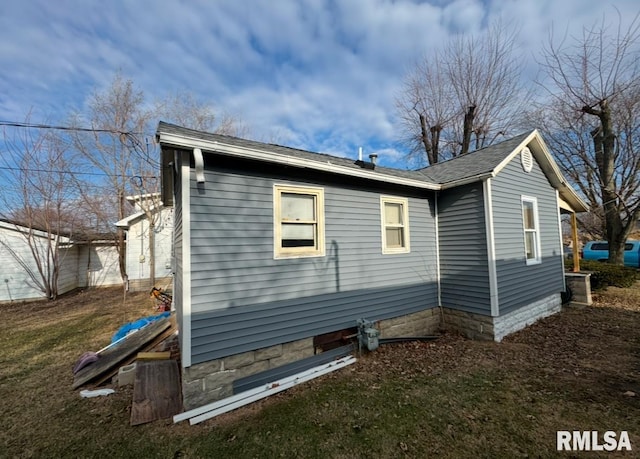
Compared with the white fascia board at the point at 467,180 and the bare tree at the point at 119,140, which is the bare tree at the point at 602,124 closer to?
the white fascia board at the point at 467,180

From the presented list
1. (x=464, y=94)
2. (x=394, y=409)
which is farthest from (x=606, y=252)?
(x=394, y=409)

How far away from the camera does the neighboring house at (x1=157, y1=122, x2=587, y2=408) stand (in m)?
3.94

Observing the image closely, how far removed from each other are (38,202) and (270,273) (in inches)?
564

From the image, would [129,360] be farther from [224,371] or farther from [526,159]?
[526,159]

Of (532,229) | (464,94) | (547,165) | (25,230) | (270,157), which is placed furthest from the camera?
(464,94)

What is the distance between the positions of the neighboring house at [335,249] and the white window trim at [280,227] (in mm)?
23

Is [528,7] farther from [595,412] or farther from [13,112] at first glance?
[13,112]

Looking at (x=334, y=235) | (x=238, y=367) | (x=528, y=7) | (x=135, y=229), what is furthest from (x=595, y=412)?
(x=135, y=229)

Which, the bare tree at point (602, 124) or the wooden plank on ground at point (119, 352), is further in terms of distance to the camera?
the bare tree at point (602, 124)

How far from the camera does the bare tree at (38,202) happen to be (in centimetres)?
1165

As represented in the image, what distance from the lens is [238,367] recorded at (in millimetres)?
4125

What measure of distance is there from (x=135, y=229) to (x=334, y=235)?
13963 millimetres

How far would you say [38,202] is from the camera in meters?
12.0

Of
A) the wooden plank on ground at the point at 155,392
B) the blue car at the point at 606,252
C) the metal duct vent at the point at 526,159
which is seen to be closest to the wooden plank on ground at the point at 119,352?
the wooden plank on ground at the point at 155,392
